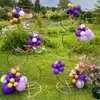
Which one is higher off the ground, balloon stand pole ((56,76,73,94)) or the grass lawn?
balloon stand pole ((56,76,73,94))

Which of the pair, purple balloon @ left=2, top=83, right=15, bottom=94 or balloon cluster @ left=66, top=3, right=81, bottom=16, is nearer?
purple balloon @ left=2, top=83, right=15, bottom=94

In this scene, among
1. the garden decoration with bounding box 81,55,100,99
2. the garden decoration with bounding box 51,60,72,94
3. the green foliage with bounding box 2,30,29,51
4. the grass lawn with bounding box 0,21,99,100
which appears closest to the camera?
the garden decoration with bounding box 81,55,100,99

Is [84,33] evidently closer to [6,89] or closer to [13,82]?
[13,82]

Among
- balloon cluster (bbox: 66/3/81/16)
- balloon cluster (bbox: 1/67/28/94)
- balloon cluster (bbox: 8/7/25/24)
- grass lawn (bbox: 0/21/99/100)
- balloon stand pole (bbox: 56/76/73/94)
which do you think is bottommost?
grass lawn (bbox: 0/21/99/100)

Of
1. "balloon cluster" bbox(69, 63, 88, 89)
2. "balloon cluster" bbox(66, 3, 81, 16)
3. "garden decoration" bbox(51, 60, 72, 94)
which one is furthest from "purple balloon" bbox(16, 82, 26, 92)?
"balloon cluster" bbox(66, 3, 81, 16)

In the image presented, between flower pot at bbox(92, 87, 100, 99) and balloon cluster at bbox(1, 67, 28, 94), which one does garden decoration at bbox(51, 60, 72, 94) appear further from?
balloon cluster at bbox(1, 67, 28, 94)

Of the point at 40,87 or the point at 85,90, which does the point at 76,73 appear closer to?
the point at 85,90

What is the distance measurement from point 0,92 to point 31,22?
225cm

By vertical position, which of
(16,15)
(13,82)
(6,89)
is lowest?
(6,89)

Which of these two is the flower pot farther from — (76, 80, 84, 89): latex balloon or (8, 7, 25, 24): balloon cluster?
(8, 7, 25, 24): balloon cluster

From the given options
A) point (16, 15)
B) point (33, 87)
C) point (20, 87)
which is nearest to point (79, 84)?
point (33, 87)

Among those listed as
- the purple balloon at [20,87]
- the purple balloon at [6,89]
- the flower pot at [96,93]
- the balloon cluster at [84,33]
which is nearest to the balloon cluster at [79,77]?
the flower pot at [96,93]

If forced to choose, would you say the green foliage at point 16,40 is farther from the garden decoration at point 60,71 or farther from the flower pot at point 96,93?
the flower pot at point 96,93

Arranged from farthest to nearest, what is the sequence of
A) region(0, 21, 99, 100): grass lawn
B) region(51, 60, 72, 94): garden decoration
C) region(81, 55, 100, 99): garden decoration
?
region(51, 60, 72, 94): garden decoration, region(0, 21, 99, 100): grass lawn, region(81, 55, 100, 99): garden decoration
